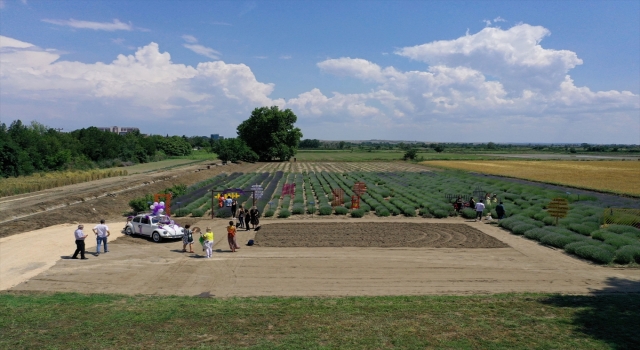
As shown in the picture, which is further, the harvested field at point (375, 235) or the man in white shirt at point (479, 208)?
the man in white shirt at point (479, 208)

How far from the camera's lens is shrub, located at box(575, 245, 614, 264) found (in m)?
18.7

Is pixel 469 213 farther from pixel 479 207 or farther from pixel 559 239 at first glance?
pixel 559 239

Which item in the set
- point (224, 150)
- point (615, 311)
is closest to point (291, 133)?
point (224, 150)

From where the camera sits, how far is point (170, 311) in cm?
1192

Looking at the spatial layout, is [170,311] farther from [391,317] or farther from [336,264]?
[336,264]

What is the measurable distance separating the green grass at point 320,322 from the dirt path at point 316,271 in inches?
54.8

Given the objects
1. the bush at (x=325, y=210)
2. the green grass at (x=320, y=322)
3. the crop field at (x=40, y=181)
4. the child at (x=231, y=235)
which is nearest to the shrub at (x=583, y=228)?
the green grass at (x=320, y=322)

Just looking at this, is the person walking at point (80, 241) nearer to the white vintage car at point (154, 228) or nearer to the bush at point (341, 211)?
the white vintage car at point (154, 228)

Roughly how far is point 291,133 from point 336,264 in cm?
9533

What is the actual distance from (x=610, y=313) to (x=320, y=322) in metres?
8.26

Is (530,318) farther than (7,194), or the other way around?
(7,194)

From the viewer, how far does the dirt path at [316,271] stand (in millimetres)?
14961

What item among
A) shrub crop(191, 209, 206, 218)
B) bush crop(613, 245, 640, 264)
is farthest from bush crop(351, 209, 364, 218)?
bush crop(613, 245, 640, 264)

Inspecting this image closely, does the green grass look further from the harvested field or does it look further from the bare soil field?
the bare soil field
